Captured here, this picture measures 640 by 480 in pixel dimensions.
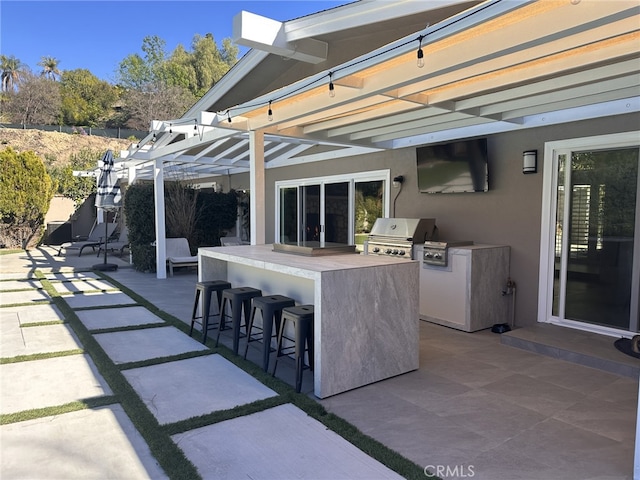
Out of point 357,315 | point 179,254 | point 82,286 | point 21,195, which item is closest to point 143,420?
point 357,315

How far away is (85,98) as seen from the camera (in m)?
34.6

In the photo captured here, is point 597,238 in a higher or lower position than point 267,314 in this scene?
higher

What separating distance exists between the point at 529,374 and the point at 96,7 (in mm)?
20243

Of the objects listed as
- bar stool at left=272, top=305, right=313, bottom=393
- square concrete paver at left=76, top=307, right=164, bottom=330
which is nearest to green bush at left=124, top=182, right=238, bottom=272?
square concrete paver at left=76, top=307, right=164, bottom=330

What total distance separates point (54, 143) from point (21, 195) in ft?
61.3

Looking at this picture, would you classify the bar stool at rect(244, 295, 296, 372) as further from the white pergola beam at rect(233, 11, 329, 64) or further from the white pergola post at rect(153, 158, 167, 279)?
the white pergola post at rect(153, 158, 167, 279)

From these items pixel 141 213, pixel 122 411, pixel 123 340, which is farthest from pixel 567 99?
→ pixel 141 213

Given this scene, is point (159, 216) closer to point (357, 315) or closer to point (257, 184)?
point (257, 184)

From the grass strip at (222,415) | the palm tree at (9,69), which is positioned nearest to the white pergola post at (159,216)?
the grass strip at (222,415)

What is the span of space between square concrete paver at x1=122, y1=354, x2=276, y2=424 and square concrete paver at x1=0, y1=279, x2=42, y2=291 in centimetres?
510

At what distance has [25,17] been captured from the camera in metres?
16.3

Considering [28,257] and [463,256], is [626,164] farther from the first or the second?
[28,257]

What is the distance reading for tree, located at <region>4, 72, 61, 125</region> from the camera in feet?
104
